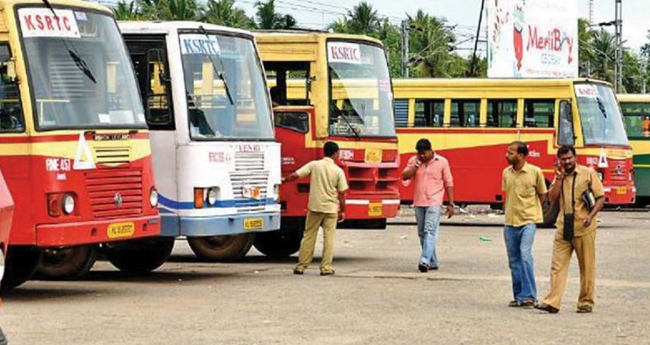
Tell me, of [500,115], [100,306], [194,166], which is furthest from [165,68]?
[500,115]

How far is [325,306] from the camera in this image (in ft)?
55.7

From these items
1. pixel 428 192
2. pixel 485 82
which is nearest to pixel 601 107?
pixel 485 82

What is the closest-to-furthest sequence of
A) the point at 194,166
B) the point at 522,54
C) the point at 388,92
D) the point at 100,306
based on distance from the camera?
the point at 100,306 → the point at 194,166 → the point at 388,92 → the point at 522,54

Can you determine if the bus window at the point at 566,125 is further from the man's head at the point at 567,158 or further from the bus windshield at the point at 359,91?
the man's head at the point at 567,158

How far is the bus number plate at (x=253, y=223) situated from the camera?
68.3 ft

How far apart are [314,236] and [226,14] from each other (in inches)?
1974

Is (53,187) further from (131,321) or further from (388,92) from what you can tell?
(388,92)

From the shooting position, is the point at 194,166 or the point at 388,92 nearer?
the point at 194,166

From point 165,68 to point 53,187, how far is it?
3.67 metres

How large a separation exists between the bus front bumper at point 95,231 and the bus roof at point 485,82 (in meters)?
17.8

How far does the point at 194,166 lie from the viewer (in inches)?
787

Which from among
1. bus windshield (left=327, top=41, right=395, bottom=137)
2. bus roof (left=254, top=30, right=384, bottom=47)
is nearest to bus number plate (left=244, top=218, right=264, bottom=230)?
bus windshield (left=327, top=41, right=395, bottom=137)

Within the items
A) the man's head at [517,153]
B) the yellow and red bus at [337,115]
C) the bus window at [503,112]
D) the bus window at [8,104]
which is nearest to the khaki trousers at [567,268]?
the man's head at [517,153]

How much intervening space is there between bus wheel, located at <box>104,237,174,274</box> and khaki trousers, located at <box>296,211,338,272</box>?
169 centimetres
